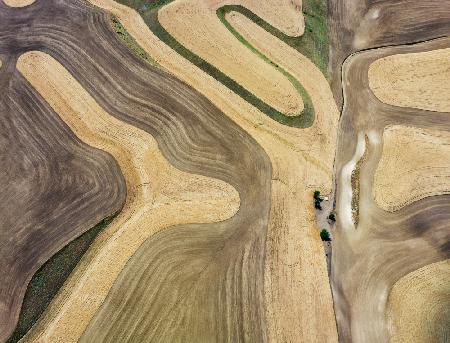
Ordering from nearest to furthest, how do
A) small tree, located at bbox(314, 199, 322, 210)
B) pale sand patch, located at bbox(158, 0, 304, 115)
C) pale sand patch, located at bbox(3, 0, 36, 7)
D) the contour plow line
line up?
small tree, located at bbox(314, 199, 322, 210)
the contour plow line
pale sand patch, located at bbox(158, 0, 304, 115)
pale sand patch, located at bbox(3, 0, 36, 7)

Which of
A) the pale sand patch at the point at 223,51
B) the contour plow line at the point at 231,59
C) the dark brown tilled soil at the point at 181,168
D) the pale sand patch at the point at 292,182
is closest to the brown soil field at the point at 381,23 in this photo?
the pale sand patch at the point at 292,182

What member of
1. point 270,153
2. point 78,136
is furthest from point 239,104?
point 78,136

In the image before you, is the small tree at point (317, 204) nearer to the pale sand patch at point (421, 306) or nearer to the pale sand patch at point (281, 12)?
the pale sand patch at point (421, 306)

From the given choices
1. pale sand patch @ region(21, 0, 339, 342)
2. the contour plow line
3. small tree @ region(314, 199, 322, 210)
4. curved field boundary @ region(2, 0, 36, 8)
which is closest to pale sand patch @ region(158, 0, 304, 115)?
the contour plow line

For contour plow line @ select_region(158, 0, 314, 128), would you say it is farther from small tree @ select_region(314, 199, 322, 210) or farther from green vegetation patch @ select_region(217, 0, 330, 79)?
small tree @ select_region(314, 199, 322, 210)

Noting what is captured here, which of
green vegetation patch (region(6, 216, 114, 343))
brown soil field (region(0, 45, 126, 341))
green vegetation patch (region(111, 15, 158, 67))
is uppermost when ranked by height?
green vegetation patch (region(111, 15, 158, 67))

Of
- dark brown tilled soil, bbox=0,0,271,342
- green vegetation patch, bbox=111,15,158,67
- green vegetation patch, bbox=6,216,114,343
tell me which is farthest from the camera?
green vegetation patch, bbox=111,15,158,67

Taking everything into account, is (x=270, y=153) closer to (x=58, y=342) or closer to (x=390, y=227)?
(x=390, y=227)

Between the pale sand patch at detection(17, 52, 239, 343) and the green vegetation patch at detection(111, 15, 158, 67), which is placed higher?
the green vegetation patch at detection(111, 15, 158, 67)
